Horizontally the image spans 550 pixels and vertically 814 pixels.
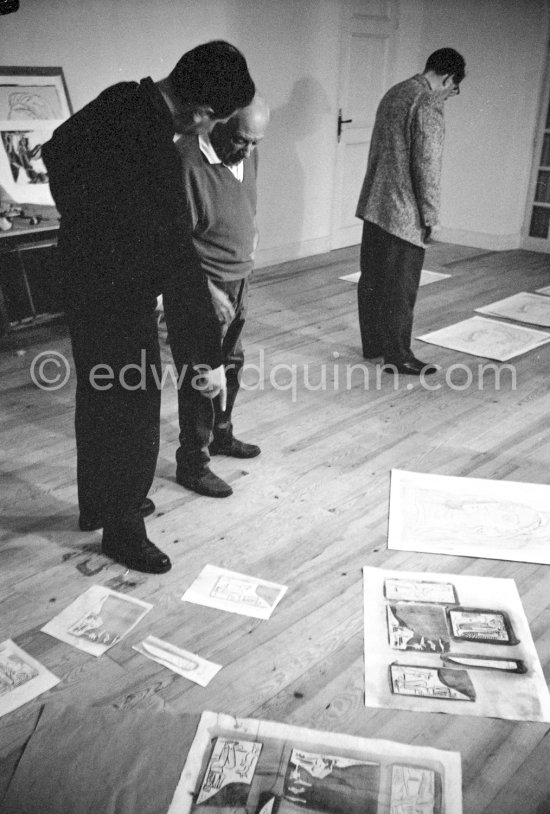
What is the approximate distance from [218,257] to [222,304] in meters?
0.15

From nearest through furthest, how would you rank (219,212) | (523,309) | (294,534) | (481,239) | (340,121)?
(219,212)
(294,534)
(523,309)
(340,121)
(481,239)

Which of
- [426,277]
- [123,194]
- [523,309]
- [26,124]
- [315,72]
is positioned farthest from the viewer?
[315,72]

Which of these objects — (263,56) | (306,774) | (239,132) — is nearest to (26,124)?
(263,56)

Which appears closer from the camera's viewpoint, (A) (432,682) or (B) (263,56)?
(A) (432,682)

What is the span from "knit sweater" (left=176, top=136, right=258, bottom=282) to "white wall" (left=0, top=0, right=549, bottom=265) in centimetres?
237

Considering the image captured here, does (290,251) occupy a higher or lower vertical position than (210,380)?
lower

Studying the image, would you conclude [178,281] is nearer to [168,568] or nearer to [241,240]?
[241,240]

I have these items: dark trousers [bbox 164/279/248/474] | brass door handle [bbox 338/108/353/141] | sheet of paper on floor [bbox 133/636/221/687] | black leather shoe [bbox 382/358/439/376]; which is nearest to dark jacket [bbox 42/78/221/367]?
dark trousers [bbox 164/279/248/474]

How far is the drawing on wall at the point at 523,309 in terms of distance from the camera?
157 inches

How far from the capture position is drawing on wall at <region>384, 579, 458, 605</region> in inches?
69.9

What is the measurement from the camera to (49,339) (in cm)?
372

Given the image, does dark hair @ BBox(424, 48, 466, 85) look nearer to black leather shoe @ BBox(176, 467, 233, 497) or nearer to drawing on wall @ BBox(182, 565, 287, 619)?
black leather shoe @ BBox(176, 467, 233, 497)

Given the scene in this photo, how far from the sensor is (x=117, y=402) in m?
1.70

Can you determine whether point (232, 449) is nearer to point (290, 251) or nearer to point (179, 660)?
point (179, 660)
